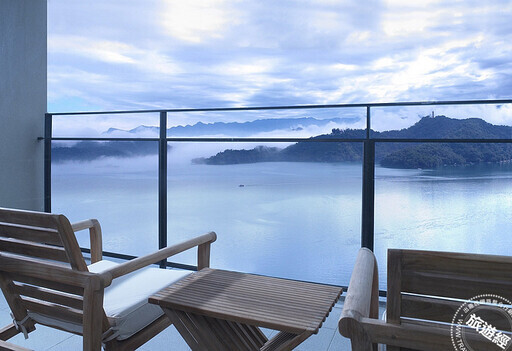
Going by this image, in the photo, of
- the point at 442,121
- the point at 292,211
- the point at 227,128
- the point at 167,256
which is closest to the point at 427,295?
the point at 167,256

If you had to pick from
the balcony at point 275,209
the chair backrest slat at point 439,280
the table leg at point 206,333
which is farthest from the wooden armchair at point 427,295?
the balcony at point 275,209

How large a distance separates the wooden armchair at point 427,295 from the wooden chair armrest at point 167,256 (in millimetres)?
966

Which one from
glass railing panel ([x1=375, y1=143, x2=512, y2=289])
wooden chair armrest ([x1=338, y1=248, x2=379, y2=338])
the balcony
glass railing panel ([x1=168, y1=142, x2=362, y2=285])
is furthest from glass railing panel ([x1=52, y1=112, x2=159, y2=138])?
glass railing panel ([x1=375, y1=143, x2=512, y2=289])

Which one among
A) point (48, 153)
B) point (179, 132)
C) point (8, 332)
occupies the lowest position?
point (8, 332)

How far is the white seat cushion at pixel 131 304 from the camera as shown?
1753mm

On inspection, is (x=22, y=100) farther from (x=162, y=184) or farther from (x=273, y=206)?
(x=273, y=206)

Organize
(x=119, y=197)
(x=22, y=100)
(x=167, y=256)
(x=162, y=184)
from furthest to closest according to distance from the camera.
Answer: (x=119, y=197) < (x=22, y=100) < (x=162, y=184) < (x=167, y=256)

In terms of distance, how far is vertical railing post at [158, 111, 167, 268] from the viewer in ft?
11.5

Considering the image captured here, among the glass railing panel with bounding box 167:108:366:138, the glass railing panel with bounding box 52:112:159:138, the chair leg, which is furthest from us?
the glass railing panel with bounding box 52:112:159:138

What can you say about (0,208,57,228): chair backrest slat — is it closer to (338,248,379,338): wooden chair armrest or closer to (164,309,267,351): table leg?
(164,309,267,351): table leg

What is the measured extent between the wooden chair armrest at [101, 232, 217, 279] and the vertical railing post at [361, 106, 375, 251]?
1116mm

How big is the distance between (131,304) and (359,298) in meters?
1.02

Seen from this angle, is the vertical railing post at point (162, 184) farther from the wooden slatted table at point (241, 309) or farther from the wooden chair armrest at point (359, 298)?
the wooden chair armrest at point (359, 298)

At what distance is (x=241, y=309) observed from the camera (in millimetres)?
1451
